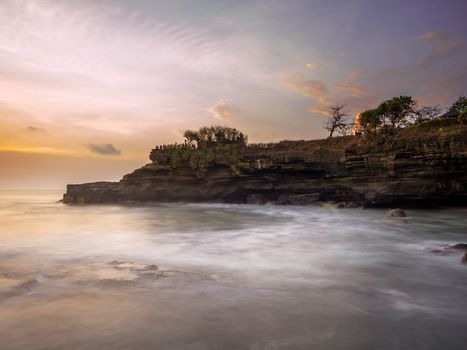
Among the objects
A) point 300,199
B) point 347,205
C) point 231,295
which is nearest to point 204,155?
point 300,199

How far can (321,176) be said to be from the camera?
76.6 ft

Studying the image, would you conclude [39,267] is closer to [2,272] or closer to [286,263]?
[2,272]

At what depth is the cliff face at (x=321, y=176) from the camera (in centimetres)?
1888

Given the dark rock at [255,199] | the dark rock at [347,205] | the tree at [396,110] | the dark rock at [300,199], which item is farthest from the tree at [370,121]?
the dark rock at [255,199]

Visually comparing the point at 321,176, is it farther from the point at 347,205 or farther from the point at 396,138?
the point at 396,138

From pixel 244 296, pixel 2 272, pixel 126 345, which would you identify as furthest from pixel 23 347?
pixel 2 272

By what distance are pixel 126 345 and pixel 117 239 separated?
7.74m

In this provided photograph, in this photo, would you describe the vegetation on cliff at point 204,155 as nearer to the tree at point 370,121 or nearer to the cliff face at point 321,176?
the cliff face at point 321,176

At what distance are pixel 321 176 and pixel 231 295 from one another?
19.7 metres

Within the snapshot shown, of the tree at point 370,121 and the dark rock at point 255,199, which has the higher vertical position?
the tree at point 370,121

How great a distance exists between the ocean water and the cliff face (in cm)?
1119

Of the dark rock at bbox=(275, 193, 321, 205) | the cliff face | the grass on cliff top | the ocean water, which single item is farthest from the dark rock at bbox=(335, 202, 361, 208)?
the ocean water

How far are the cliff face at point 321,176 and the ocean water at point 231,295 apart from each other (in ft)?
36.7

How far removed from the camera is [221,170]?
2583cm
